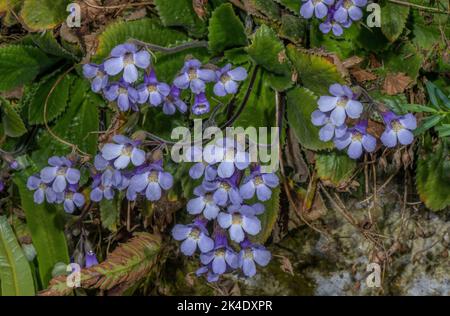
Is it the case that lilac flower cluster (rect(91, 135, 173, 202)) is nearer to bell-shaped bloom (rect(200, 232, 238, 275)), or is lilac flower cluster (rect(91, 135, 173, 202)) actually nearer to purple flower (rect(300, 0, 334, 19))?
bell-shaped bloom (rect(200, 232, 238, 275))

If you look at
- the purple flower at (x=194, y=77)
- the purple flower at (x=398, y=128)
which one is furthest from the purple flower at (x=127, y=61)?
the purple flower at (x=398, y=128)

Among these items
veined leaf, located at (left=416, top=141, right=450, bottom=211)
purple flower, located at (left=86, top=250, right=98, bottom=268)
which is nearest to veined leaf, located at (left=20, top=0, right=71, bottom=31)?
purple flower, located at (left=86, top=250, right=98, bottom=268)

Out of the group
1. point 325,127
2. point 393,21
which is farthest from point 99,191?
point 393,21

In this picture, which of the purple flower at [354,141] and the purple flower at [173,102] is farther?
the purple flower at [173,102]

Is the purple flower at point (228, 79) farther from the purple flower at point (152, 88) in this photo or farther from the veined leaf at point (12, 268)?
the veined leaf at point (12, 268)

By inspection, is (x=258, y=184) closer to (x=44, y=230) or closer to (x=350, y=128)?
(x=350, y=128)
